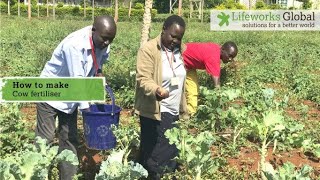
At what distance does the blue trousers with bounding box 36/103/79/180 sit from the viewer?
3.67 m

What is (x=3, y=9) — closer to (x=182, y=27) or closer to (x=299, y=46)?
(x=299, y=46)

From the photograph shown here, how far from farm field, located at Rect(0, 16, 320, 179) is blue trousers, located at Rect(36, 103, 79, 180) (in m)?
0.35

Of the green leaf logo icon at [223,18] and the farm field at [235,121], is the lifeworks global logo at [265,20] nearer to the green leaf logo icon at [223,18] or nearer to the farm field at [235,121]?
the green leaf logo icon at [223,18]

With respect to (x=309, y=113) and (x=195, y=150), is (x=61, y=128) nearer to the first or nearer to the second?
(x=195, y=150)

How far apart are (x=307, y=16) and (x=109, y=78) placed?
1647 centimetres

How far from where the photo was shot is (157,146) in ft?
13.3

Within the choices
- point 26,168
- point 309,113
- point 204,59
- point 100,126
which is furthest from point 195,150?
point 309,113

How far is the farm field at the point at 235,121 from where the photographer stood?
13.0 feet

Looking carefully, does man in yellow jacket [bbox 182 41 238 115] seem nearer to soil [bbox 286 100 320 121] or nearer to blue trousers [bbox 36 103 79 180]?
soil [bbox 286 100 320 121]

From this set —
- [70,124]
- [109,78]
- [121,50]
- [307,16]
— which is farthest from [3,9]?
[70,124]

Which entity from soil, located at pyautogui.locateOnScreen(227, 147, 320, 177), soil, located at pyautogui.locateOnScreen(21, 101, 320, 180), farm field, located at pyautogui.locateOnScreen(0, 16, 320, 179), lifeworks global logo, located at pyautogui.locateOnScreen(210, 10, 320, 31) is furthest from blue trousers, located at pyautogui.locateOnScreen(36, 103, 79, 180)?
lifeworks global logo, located at pyautogui.locateOnScreen(210, 10, 320, 31)

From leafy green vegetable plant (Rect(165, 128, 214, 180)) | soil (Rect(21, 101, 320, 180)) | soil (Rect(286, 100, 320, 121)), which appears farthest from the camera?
soil (Rect(286, 100, 320, 121))

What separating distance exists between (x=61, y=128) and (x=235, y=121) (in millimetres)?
1993

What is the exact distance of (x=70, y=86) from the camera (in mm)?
2842
